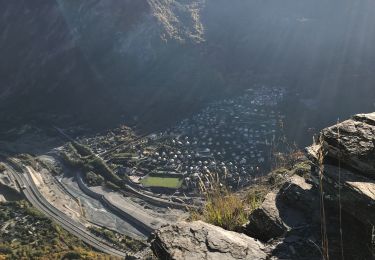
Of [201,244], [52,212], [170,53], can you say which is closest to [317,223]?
[201,244]

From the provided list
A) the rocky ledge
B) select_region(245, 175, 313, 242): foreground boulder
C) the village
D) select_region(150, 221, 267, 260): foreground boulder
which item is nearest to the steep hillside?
the village

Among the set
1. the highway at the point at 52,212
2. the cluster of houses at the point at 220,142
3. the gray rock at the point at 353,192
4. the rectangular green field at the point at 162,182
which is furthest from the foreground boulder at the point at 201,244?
the rectangular green field at the point at 162,182

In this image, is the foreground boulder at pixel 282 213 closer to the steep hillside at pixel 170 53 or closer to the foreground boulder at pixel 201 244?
the foreground boulder at pixel 201 244

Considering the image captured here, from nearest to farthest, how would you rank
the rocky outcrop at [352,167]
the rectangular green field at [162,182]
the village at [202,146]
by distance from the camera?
the rocky outcrop at [352,167] < the rectangular green field at [162,182] < the village at [202,146]

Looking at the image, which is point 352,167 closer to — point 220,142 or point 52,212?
point 52,212

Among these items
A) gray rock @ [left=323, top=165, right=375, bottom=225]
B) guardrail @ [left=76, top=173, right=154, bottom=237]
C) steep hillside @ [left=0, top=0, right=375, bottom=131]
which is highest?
gray rock @ [left=323, top=165, right=375, bottom=225]

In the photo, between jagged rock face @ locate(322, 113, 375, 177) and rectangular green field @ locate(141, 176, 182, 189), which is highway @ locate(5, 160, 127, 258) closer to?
rectangular green field @ locate(141, 176, 182, 189)

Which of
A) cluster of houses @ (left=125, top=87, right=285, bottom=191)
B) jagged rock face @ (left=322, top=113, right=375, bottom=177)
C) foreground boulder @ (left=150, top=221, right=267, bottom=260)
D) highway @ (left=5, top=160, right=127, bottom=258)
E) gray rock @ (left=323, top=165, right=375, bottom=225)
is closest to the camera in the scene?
gray rock @ (left=323, top=165, right=375, bottom=225)
